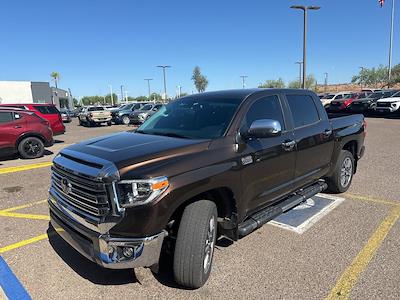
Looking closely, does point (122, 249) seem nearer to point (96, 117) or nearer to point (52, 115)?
point (52, 115)

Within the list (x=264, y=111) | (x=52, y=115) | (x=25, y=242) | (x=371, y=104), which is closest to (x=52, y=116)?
(x=52, y=115)

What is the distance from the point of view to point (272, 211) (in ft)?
13.1

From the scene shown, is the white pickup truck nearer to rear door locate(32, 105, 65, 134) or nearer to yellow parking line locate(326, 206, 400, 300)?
rear door locate(32, 105, 65, 134)

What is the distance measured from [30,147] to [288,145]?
356 inches

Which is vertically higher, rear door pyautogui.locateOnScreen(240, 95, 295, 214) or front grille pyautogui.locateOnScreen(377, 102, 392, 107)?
rear door pyautogui.locateOnScreen(240, 95, 295, 214)

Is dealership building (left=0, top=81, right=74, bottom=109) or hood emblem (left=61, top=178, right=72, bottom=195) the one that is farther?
dealership building (left=0, top=81, right=74, bottom=109)

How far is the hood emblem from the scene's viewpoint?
317 centimetres

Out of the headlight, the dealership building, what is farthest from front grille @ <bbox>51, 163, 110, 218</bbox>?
the dealership building

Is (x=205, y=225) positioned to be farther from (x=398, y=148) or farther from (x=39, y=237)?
(x=398, y=148)

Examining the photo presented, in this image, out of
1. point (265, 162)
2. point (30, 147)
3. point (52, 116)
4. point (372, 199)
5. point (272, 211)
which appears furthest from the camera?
point (52, 116)

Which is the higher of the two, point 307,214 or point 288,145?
point 288,145

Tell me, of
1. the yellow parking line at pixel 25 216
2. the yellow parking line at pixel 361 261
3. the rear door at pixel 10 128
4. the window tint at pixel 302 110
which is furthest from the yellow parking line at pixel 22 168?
the yellow parking line at pixel 361 261

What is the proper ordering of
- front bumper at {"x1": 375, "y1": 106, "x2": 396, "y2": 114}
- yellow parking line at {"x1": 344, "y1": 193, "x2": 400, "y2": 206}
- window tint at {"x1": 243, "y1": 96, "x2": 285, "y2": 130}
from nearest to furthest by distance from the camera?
window tint at {"x1": 243, "y1": 96, "x2": 285, "y2": 130} → yellow parking line at {"x1": 344, "y1": 193, "x2": 400, "y2": 206} → front bumper at {"x1": 375, "y1": 106, "x2": 396, "y2": 114}

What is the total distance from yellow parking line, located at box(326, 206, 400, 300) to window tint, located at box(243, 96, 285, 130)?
5.63ft
